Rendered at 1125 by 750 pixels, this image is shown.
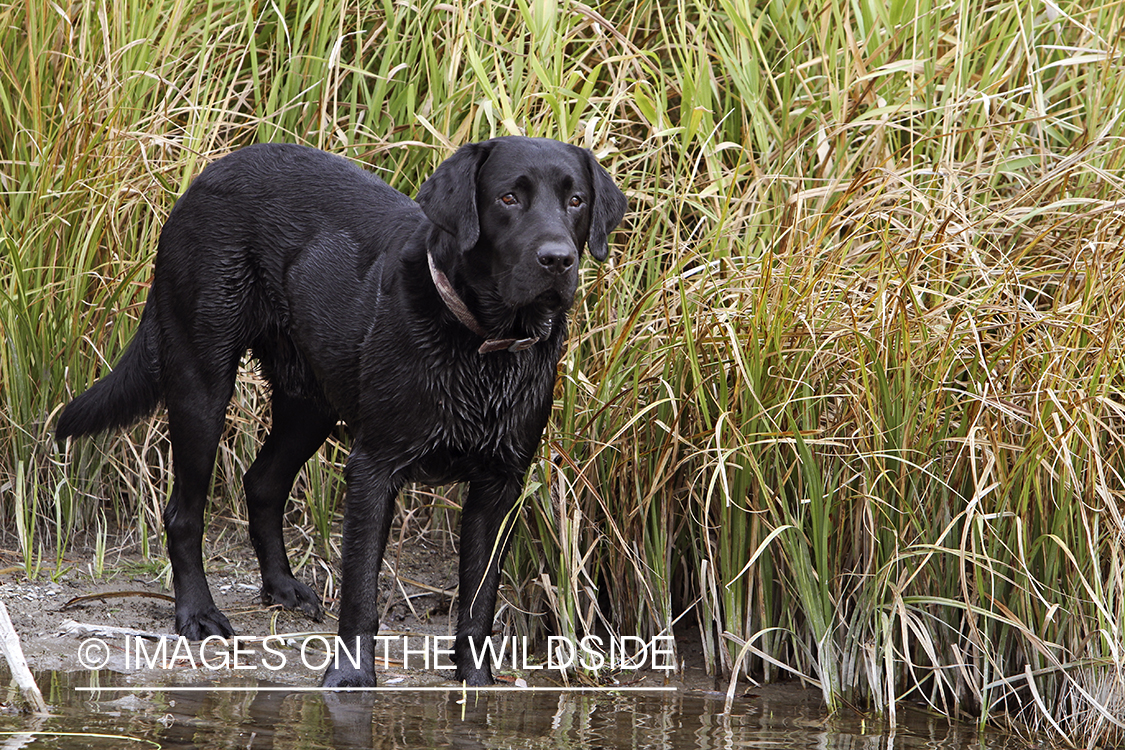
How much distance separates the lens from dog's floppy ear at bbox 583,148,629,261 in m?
3.22

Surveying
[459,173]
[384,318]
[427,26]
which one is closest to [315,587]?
[384,318]

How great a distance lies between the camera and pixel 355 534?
325cm

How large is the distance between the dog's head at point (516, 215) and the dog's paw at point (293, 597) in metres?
1.27

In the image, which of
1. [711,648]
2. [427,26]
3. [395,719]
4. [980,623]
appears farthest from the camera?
[427,26]

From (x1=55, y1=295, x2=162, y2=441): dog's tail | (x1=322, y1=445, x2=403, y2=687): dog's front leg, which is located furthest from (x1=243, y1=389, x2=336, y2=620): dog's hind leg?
(x1=322, y1=445, x2=403, y2=687): dog's front leg

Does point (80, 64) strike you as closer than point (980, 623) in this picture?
No

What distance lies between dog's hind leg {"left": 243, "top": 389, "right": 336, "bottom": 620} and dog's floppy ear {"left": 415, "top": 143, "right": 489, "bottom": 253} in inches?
39.5

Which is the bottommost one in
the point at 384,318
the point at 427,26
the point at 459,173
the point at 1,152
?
the point at 384,318

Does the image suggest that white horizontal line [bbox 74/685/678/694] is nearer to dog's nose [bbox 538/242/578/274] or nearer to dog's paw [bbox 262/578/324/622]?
dog's paw [bbox 262/578/324/622]

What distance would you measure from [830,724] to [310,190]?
6.74 ft

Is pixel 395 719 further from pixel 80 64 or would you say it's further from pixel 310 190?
pixel 80 64

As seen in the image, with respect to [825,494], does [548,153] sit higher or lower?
higher

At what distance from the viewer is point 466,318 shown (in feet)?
10.3

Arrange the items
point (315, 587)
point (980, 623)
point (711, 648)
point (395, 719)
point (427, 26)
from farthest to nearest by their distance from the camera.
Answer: point (427, 26), point (315, 587), point (711, 648), point (980, 623), point (395, 719)
